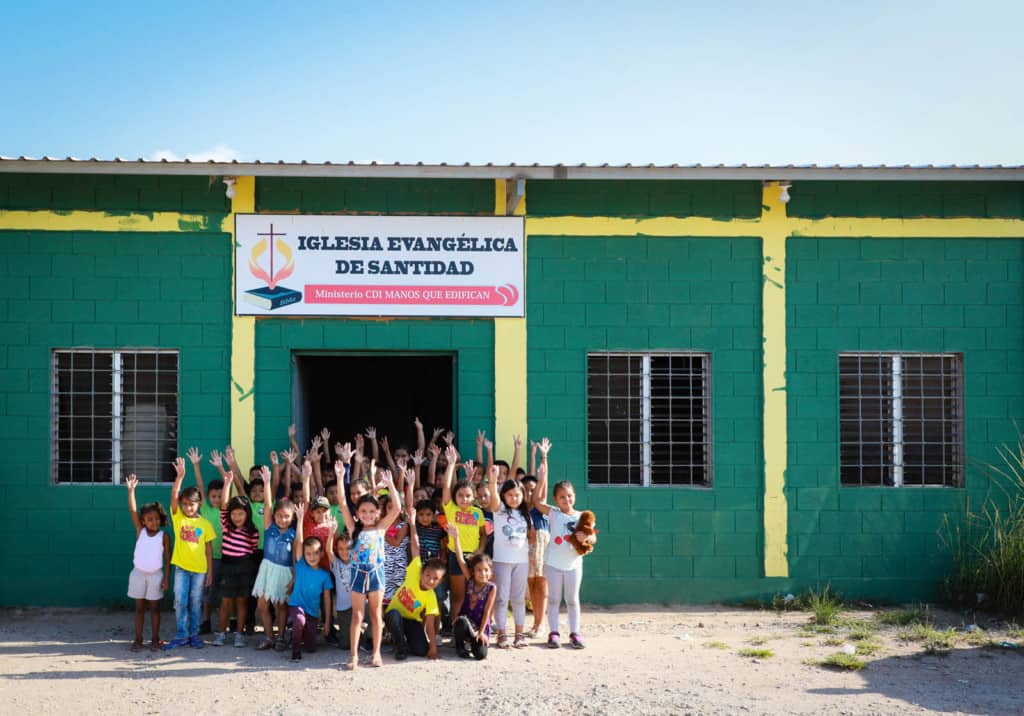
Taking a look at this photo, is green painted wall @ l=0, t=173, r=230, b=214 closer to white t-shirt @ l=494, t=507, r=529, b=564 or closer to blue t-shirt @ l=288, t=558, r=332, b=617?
blue t-shirt @ l=288, t=558, r=332, b=617

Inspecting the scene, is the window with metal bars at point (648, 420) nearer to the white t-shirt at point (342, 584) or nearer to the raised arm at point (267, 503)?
the white t-shirt at point (342, 584)

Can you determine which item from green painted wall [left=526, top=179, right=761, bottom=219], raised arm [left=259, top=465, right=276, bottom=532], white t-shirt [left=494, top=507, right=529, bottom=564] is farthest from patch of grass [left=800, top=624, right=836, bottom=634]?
raised arm [left=259, top=465, right=276, bottom=532]

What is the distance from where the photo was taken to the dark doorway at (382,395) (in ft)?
41.4

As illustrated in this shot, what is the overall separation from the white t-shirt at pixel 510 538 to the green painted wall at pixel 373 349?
1663mm

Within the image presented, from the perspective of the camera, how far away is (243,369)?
8680 millimetres

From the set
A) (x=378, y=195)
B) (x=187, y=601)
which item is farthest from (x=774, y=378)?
(x=187, y=601)

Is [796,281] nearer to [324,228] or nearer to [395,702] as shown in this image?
[324,228]

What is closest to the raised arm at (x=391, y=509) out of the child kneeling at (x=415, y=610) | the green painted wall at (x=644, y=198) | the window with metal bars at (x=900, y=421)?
the child kneeling at (x=415, y=610)

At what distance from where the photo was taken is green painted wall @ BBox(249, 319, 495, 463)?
8703mm

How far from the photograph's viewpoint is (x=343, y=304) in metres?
8.73

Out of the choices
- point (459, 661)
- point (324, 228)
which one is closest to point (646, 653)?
point (459, 661)

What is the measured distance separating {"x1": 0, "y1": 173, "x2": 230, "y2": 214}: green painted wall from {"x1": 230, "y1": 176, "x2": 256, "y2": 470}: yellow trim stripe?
18cm

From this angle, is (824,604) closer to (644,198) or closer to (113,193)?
(644,198)

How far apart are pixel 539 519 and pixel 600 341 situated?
7.21ft
